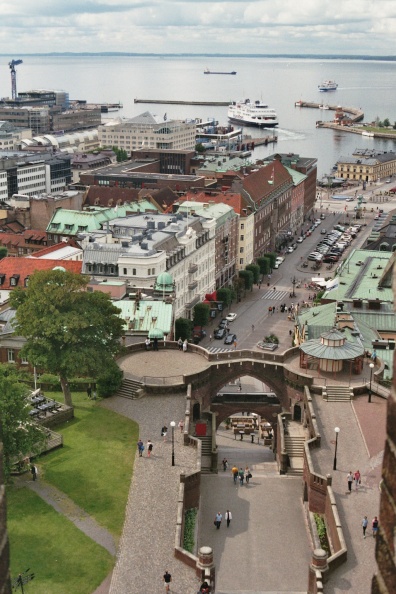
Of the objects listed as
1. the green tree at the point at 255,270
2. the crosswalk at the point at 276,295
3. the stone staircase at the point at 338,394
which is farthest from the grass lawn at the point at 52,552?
the green tree at the point at 255,270

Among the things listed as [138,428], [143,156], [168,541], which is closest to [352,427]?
[138,428]

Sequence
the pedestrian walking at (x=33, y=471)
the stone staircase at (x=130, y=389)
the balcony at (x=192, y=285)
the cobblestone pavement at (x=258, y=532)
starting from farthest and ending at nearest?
the balcony at (x=192, y=285) → the stone staircase at (x=130, y=389) → the pedestrian walking at (x=33, y=471) → the cobblestone pavement at (x=258, y=532)

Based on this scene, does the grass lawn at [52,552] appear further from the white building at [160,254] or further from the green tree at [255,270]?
the green tree at [255,270]

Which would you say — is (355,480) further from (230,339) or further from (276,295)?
(276,295)

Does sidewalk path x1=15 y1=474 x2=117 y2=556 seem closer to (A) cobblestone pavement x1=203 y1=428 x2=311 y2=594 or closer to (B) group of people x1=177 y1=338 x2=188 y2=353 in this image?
(A) cobblestone pavement x1=203 y1=428 x2=311 y2=594

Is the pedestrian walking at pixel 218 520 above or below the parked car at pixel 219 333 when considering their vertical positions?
above

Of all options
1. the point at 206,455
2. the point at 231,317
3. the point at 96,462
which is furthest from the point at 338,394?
the point at 231,317

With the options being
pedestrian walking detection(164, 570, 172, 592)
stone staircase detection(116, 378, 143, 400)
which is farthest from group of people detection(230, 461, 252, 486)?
pedestrian walking detection(164, 570, 172, 592)
